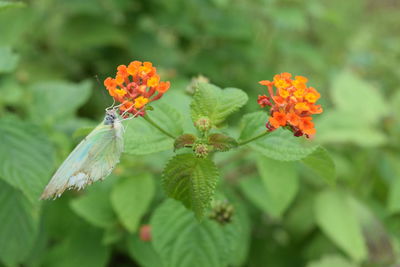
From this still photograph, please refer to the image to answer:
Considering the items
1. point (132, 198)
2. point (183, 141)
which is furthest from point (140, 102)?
point (132, 198)

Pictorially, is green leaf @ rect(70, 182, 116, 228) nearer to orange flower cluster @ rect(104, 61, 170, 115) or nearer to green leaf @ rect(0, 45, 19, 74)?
green leaf @ rect(0, 45, 19, 74)

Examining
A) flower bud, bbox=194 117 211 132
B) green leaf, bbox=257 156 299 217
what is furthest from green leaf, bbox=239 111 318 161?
green leaf, bbox=257 156 299 217

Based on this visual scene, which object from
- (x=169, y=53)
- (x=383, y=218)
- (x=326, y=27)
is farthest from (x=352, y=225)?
(x=326, y=27)

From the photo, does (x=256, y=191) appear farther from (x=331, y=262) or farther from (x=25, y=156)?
(x=25, y=156)

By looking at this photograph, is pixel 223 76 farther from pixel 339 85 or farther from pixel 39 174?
pixel 39 174

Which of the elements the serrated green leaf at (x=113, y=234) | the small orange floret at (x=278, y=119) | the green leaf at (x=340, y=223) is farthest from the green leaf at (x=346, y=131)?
the small orange floret at (x=278, y=119)
